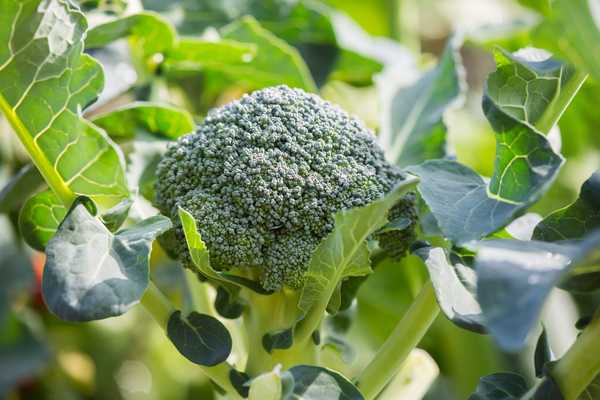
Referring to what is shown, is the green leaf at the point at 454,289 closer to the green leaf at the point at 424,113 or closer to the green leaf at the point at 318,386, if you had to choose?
the green leaf at the point at 318,386

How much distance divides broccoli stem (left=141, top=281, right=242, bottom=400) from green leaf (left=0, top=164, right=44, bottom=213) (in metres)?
0.22

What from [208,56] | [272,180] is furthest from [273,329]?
[208,56]

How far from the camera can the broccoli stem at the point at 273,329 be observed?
64cm

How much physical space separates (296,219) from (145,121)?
262mm

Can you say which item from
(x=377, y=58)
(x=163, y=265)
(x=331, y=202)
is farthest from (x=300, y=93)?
(x=163, y=265)

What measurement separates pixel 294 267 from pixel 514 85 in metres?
0.23

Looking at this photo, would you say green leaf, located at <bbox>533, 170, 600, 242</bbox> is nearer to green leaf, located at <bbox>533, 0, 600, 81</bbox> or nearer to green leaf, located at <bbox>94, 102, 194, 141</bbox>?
green leaf, located at <bbox>533, 0, 600, 81</bbox>

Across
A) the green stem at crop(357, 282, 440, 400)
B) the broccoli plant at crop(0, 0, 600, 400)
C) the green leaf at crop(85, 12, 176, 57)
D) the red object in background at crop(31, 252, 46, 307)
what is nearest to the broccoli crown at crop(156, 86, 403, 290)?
the broccoli plant at crop(0, 0, 600, 400)

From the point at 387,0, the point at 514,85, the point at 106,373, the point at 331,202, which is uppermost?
the point at 514,85

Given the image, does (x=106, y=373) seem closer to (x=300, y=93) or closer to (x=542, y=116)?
(x=300, y=93)

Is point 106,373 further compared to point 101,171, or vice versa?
point 106,373

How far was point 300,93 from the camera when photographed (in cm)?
65

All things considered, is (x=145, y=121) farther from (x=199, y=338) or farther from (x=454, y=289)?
(x=454, y=289)

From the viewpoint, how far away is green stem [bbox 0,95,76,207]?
2.01 feet
